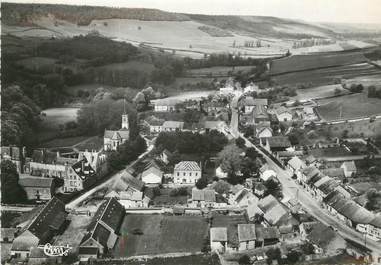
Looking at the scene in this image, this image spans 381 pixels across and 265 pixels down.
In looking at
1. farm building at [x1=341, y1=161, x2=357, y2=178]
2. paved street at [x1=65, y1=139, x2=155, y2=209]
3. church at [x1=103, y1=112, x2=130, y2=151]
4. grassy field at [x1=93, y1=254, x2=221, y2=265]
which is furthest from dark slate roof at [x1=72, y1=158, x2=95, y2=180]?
farm building at [x1=341, y1=161, x2=357, y2=178]

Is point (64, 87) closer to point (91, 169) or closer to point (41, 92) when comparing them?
point (41, 92)

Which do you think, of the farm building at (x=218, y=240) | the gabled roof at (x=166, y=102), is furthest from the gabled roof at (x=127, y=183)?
the farm building at (x=218, y=240)

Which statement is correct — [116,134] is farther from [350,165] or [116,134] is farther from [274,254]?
[350,165]

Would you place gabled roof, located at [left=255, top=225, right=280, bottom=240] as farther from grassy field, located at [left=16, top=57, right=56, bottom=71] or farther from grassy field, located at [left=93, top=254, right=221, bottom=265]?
grassy field, located at [left=16, top=57, right=56, bottom=71]

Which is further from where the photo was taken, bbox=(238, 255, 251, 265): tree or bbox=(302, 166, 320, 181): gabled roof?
bbox=(302, 166, 320, 181): gabled roof

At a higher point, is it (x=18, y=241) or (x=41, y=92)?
(x=41, y=92)

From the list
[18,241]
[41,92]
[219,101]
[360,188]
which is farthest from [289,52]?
[18,241]
